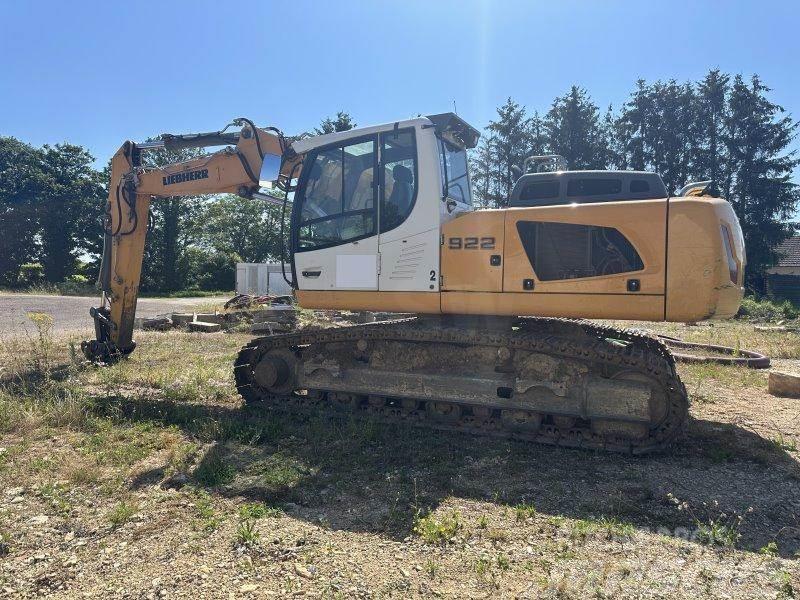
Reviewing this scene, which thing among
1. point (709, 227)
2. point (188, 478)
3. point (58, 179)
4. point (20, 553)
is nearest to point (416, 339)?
point (188, 478)

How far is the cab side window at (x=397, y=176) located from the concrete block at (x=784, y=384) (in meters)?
5.77

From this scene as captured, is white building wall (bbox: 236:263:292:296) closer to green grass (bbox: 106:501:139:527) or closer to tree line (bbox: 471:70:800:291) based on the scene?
tree line (bbox: 471:70:800:291)

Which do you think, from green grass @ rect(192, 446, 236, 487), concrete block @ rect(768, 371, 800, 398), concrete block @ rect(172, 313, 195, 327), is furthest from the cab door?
concrete block @ rect(172, 313, 195, 327)

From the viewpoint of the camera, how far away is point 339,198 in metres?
5.85

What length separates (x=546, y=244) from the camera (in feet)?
16.8

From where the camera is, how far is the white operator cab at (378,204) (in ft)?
17.9

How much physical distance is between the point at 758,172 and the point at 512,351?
42.4 m

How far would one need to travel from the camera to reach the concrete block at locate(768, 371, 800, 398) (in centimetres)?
718

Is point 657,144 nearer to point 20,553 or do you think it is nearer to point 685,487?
point 685,487

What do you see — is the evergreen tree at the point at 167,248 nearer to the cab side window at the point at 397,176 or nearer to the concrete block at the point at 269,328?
the concrete block at the point at 269,328

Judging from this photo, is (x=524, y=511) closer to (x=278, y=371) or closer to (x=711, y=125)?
(x=278, y=371)

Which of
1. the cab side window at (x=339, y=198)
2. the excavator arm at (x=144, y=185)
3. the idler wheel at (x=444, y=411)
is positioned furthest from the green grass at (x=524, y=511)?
the excavator arm at (x=144, y=185)

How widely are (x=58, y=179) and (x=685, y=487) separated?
178 ft

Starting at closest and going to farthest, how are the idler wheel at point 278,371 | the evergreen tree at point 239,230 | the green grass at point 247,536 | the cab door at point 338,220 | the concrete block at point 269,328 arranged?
the green grass at point 247,536
the cab door at point 338,220
the idler wheel at point 278,371
the concrete block at point 269,328
the evergreen tree at point 239,230
